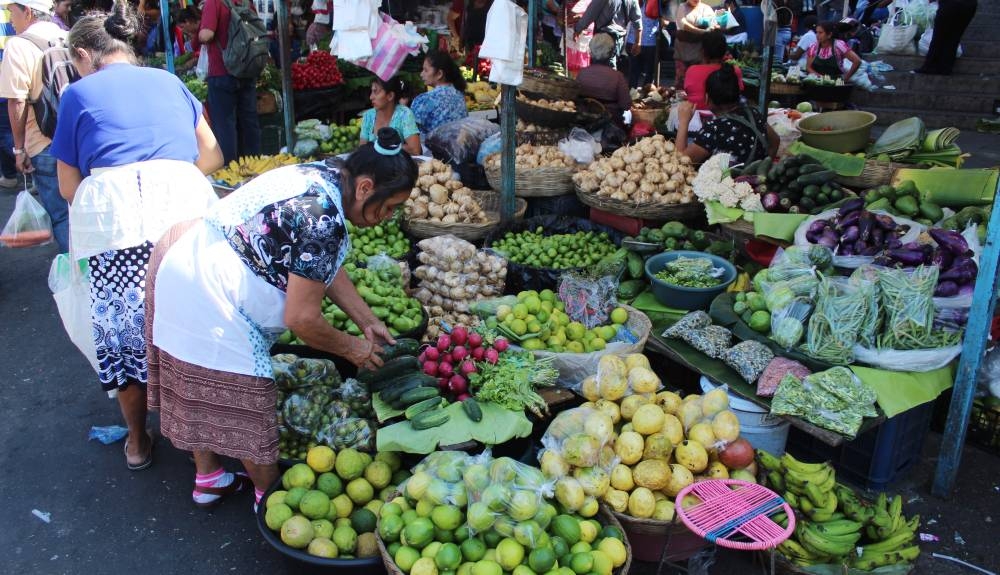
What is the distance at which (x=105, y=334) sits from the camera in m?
3.23

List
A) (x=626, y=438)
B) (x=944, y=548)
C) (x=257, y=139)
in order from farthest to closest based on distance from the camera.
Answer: (x=257, y=139)
(x=944, y=548)
(x=626, y=438)

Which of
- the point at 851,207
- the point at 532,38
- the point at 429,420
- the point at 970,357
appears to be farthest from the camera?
the point at 532,38

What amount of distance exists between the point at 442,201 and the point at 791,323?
265cm

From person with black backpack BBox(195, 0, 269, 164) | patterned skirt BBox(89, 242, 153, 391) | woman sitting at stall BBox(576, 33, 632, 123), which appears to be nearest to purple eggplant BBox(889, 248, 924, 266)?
patterned skirt BBox(89, 242, 153, 391)

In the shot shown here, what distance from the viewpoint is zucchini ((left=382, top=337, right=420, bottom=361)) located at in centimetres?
314

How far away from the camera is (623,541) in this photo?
249cm

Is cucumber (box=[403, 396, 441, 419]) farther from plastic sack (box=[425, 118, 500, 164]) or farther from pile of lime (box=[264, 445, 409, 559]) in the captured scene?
plastic sack (box=[425, 118, 500, 164])

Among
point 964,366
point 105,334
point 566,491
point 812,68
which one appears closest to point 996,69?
point 812,68

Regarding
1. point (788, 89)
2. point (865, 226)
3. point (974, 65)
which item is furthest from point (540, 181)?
point (974, 65)

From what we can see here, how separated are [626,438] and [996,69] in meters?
10.8

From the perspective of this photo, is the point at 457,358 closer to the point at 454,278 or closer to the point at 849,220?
the point at 454,278

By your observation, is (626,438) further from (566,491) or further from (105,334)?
(105,334)

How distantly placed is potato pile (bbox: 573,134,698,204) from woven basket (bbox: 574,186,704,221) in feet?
0.11

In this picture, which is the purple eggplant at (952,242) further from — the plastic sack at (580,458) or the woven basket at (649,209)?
the plastic sack at (580,458)
